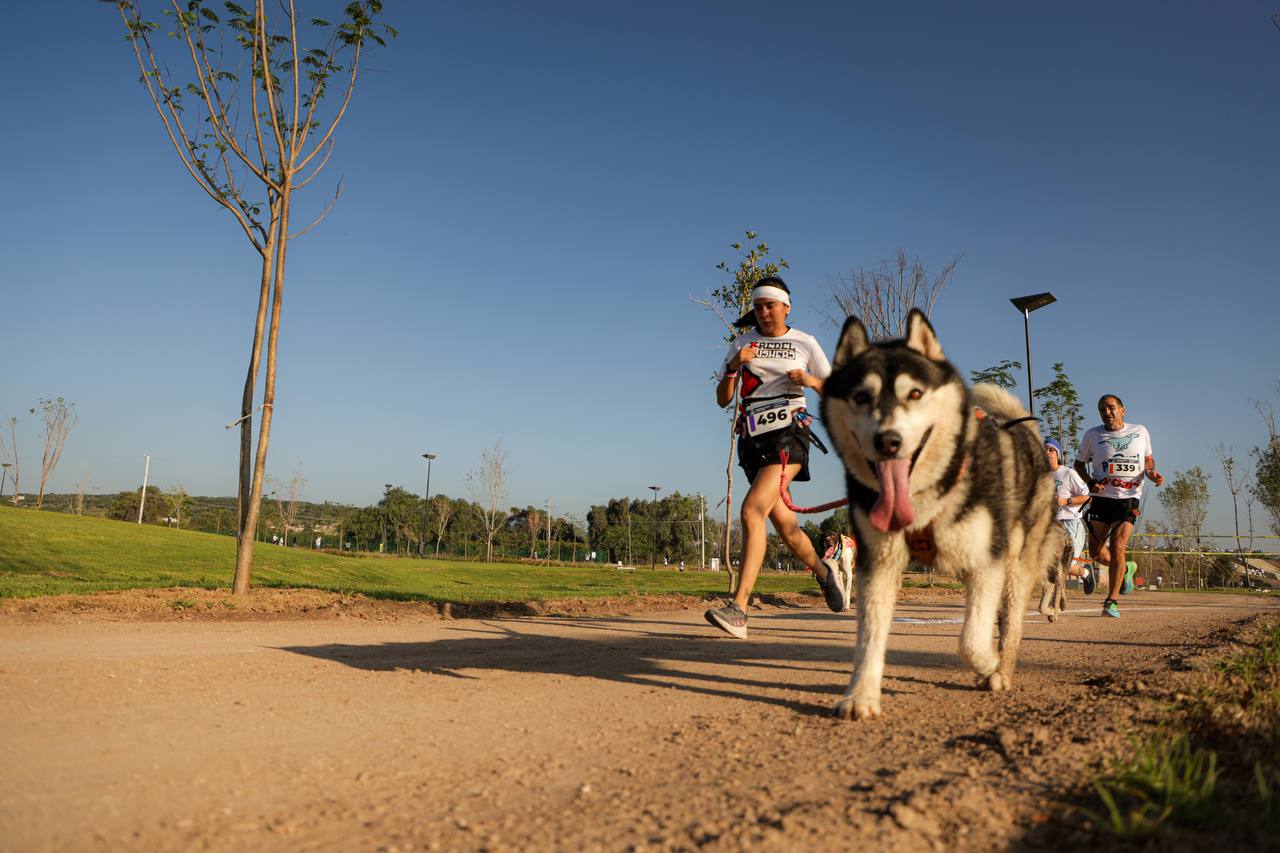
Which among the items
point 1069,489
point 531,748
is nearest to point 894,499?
point 531,748

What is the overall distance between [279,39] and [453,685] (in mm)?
10569

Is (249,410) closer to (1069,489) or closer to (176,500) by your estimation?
(1069,489)

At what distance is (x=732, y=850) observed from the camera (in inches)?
78.5

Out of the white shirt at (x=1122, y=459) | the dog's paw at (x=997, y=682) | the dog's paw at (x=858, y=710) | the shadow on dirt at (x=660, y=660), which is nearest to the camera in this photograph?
the dog's paw at (x=858, y=710)

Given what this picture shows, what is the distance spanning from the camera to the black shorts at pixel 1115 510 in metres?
10.5

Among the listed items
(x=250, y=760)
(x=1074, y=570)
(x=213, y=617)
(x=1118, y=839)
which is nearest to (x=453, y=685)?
(x=250, y=760)

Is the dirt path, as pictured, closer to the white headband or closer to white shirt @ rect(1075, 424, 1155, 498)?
the white headband

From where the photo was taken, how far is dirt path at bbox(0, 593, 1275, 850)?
2.20 meters

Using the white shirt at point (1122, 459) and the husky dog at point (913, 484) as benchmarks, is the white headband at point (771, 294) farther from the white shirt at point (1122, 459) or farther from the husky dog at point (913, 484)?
the white shirt at point (1122, 459)

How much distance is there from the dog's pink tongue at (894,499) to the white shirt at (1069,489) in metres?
9.22

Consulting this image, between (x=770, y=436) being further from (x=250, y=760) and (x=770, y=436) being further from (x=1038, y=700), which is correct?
(x=250, y=760)

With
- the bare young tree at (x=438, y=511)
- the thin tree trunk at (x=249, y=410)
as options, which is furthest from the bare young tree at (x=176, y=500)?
the thin tree trunk at (x=249, y=410)

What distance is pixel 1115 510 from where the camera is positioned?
10.6 m

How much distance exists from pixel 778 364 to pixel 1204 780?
4126 millimetres
